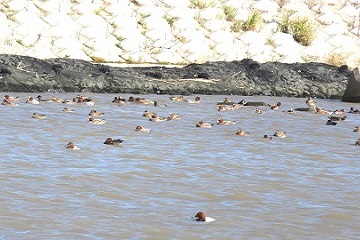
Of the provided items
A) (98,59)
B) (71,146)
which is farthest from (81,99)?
(71,146)

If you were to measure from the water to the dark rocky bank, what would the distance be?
4.66 m

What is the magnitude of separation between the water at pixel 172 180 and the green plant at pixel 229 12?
1579 cm

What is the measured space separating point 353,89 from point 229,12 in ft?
33.3

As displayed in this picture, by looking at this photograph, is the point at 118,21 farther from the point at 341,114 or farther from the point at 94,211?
the point at 94,211

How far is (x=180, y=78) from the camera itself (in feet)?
100

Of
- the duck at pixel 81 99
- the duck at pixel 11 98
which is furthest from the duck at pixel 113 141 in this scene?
the duck at pixel 81 99

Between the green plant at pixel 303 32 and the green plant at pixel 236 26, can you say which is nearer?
the green plant at pixel 236 26

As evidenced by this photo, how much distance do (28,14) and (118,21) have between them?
139 inches

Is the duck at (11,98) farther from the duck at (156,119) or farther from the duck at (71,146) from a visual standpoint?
the duck at (71,146)

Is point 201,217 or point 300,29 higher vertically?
point 300,29

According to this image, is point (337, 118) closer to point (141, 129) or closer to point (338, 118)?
point (338, 118)

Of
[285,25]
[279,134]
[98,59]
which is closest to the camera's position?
[279,134]

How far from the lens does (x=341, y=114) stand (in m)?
26.8

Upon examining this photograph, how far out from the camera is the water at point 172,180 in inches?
499
